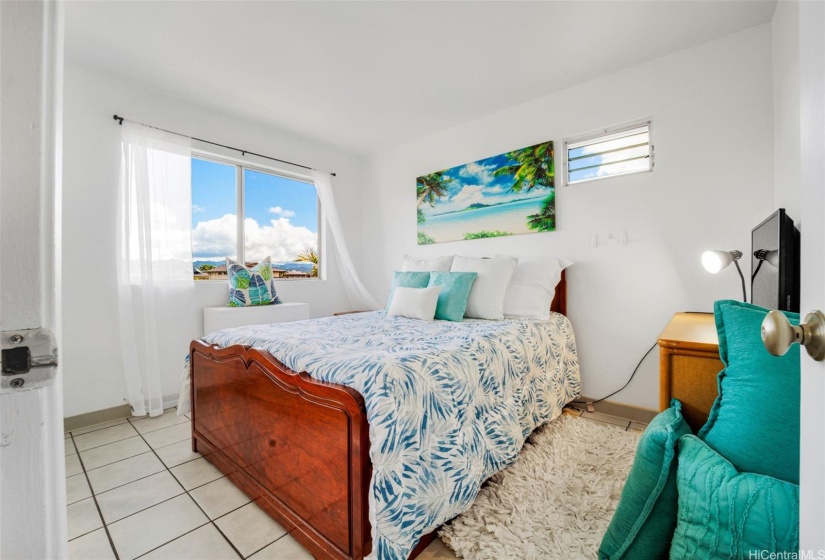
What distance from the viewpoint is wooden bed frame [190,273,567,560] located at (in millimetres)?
1204

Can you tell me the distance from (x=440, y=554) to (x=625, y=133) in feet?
9.85

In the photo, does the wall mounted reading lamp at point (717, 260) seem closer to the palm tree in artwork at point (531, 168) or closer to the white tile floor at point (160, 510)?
the palm tree in artwork at point (531, 168)

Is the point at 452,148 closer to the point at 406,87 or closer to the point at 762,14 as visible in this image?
the point at 406,87

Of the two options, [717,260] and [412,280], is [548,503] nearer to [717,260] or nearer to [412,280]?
[717,260]

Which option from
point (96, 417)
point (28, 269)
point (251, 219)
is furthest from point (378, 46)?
point (96, 417)

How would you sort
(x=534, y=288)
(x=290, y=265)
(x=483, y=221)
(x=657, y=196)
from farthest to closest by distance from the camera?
(x=290, y=265), (x=483, y=221), (x=534, y=288), (x=657, y=196)

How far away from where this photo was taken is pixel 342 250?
4234 millimetres

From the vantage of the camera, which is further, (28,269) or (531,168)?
(531,168)

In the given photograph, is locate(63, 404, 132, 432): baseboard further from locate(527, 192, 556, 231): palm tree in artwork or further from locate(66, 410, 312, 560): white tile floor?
locate(527, 192, 556, 231): palm tree in artwork

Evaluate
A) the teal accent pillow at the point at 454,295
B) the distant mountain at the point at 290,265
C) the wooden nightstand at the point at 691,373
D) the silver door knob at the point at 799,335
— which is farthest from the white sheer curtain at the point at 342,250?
the silver door knob at the point at 799,335

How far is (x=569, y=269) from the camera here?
2953 millimetres

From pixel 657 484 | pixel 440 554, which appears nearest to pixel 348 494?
pixel 440 554

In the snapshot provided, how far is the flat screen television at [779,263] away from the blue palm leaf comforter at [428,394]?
1.11 m

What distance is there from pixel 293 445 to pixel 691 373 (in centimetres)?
152
